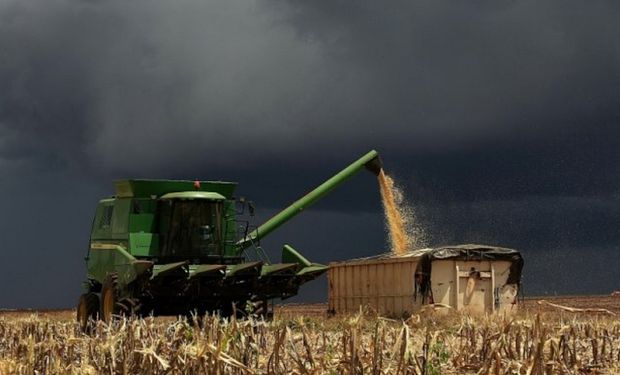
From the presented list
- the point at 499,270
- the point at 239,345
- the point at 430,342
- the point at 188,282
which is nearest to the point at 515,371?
the point at 430,342

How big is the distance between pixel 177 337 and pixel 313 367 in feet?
5.71

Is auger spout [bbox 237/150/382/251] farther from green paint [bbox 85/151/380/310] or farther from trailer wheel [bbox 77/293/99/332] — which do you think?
trailer wheel [bbox 77/293/99/332]

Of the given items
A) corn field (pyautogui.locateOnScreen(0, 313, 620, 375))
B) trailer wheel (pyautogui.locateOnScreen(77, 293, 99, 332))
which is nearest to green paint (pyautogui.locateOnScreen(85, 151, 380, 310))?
trailer wheel (pyautogui.locateOnScreen(77, 293, 99, 332))

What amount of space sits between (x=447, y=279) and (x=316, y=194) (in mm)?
4169

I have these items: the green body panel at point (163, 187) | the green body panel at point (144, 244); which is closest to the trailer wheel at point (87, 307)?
the green body panel at point (144, 244)

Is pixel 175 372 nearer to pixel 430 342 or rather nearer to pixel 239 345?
pixel 239 345

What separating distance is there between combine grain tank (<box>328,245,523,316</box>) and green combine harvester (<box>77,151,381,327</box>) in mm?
3782

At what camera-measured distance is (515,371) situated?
7.38 m

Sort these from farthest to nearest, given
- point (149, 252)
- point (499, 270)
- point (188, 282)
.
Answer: point (499, 270) → point (149, 252) → point (188, 282)

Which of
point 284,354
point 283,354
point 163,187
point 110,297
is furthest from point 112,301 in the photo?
point 283,354

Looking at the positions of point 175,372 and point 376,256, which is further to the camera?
point 376,256

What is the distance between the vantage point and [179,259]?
21.2m

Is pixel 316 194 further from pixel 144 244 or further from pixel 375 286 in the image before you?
pixel 144 244

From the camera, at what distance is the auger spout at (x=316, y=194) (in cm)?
2439
